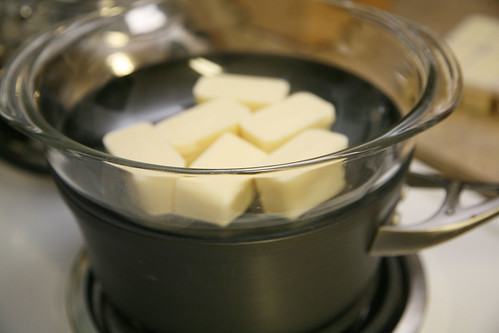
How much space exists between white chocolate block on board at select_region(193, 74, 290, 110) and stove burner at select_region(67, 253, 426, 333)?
20 cm

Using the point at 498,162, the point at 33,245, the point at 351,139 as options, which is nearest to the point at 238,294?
the point at 351,139

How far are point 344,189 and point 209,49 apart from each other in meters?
0.32

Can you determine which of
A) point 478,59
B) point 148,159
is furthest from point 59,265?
point 478,59

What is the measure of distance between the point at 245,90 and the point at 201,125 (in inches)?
3.0

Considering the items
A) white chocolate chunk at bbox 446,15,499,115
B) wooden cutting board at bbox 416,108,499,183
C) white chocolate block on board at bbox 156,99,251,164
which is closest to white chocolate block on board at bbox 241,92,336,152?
white chocolate block on board at bbox 156,99,251,164

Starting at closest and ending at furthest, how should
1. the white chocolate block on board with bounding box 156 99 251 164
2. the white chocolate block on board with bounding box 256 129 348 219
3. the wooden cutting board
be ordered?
the white chocolate block on board with bounding box 256 129 348 219 → the white chocolate block on board with bounding box 156 99 251 164 → the wooden cutting board

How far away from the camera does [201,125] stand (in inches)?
19.3

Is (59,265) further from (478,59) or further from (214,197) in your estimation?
(478,59)

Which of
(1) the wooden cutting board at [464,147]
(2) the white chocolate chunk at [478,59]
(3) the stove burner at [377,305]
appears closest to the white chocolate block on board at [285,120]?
(3) the stove burner at [377,305]

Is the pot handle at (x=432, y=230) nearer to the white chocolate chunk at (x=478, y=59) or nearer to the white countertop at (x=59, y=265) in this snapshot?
the white countertop at (x=59, y=265)

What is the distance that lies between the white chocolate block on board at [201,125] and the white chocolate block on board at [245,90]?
16 millimetres

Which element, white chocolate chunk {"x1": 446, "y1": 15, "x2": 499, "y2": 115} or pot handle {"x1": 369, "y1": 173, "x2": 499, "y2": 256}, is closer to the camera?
pot handle {"x1": 369, "y1": 173, "x2": 499, "y2": 256}

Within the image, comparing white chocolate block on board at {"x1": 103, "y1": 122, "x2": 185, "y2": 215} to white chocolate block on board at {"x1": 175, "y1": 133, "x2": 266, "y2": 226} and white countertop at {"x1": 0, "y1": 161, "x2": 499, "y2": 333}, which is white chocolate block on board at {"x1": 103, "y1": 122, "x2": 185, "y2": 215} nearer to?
white chocolate block on board at {"x1": 175, "y1": 133, "x2": 266, "y2": 226}

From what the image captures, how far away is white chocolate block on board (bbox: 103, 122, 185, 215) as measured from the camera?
0.38 m
